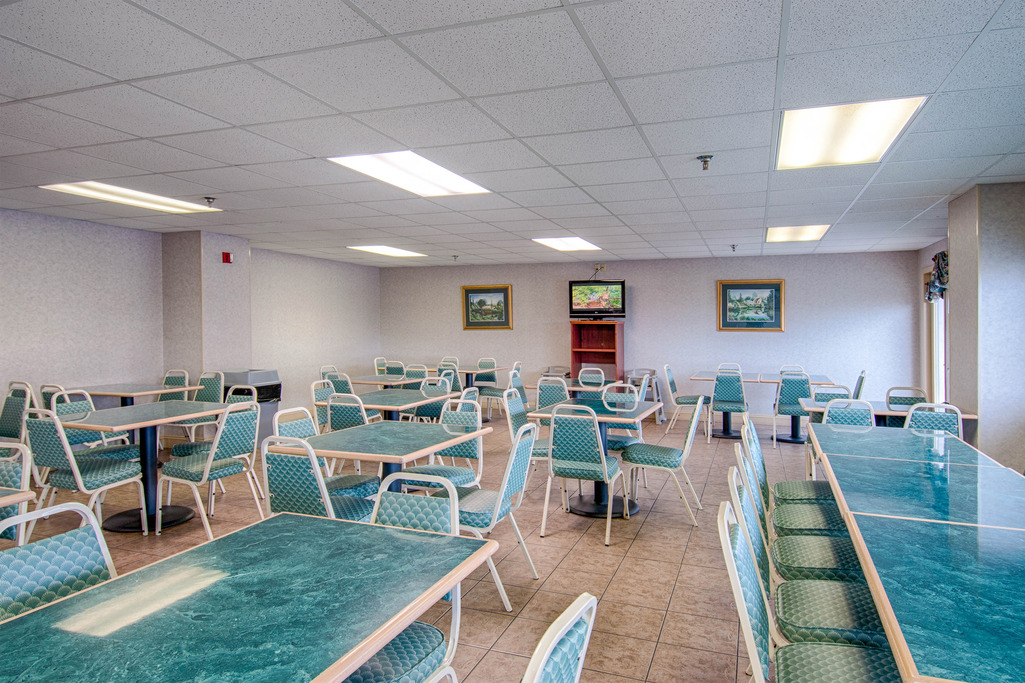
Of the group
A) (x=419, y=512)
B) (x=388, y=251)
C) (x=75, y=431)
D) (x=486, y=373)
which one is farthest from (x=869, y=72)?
(x=486, y=373)

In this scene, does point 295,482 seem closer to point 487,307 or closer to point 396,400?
point 396,400

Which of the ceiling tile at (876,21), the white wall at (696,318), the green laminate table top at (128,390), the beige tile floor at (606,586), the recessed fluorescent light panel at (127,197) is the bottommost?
the beige tile floor at (606,586)

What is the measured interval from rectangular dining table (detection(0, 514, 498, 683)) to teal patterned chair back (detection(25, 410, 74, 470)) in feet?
7.90

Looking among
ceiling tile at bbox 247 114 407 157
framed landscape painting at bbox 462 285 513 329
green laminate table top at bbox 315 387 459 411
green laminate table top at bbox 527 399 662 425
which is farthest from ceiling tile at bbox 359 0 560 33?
framed landscape painting at bbox 462 285 513 329

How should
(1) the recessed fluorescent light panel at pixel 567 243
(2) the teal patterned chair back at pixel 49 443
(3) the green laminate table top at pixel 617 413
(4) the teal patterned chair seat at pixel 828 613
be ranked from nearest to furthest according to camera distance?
1. (4) the teal patterned chair seat at pixel 828 613
2. (2) the teal patterned chair back at pixel 49 443
3. (3) the green laminate table top at pixel 617 413
4. (1) the recessed fluorescent light panel at pixel 567 243

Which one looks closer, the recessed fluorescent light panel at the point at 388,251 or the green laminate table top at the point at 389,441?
the green laminate table top at the point at 389,441

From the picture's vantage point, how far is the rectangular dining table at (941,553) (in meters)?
1.14

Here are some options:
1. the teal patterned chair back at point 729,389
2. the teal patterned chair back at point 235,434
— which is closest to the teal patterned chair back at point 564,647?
the teal patterned chair back at point 235,434

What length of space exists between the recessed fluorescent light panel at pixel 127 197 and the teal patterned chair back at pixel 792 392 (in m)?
6.49

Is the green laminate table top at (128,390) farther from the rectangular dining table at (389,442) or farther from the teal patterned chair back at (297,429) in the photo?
the rectangular dining table at (389,442)

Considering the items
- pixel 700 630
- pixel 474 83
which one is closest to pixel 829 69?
pixel 474 83

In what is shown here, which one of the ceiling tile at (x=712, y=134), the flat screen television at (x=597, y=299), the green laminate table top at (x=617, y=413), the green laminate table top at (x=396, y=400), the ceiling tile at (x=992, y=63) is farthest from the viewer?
the flat screen television at (x=597, y=299)

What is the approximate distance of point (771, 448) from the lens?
725cm

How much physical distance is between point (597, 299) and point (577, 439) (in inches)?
245
